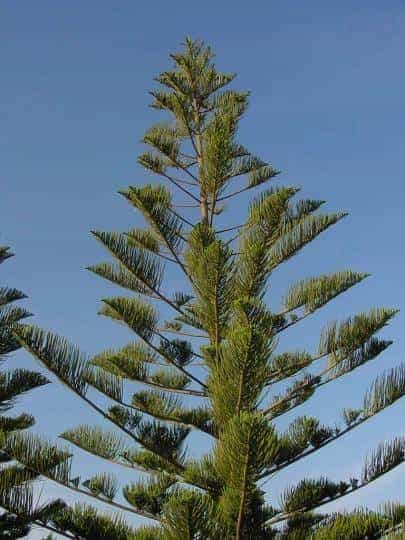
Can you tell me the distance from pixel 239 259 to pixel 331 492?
1876mm

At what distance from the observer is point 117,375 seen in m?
6.43

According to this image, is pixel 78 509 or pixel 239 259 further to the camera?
pixel 239 259

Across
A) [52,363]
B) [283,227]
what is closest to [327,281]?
[283,227]

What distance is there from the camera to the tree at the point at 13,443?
5.78 m

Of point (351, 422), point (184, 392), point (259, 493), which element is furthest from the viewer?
point (184, 392)

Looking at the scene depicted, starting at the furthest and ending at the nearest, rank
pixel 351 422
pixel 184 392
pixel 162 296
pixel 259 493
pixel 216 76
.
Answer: pixel 216 76
pixel 162 296
pixel 184 392
pixel 351 422
pixel 259 493

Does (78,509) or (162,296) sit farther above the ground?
(162,296)

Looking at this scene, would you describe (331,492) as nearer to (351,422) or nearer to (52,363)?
(351,422)

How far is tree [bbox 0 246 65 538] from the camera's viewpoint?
578 centimetres

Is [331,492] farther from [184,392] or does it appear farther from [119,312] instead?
[119,312]

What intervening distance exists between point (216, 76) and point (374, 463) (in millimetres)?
4443

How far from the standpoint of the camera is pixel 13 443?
18.8 ft

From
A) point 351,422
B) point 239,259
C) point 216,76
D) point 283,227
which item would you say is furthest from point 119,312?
point 216,76

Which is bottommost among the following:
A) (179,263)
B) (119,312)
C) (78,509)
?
(78,509)
